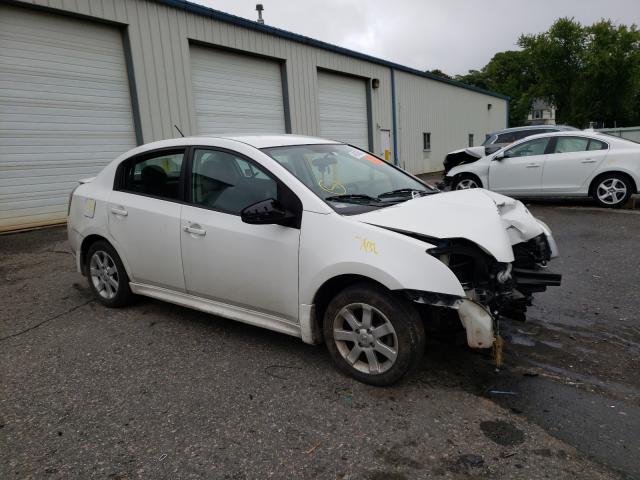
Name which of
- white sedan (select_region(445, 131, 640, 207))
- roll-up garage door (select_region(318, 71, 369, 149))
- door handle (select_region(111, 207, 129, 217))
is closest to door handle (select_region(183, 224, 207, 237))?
door handle (select_region(111, 207, 129, 217))

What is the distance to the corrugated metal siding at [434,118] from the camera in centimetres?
2025

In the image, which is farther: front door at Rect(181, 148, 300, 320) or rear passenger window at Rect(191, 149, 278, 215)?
rear passenger window at Rect(191, 149, 278, 215)

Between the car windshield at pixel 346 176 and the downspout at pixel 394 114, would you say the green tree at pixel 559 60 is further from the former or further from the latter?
the car windshield at pixel 346 176

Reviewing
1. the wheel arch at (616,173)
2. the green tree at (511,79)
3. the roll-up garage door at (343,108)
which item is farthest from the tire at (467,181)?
the green tree at (511,79)

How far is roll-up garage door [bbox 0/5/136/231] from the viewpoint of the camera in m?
8.70

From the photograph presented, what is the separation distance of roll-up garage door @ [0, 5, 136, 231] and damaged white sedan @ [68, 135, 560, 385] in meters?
Answer: 5.71

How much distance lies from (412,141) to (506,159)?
11337 millimetres

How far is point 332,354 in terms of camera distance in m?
3.28

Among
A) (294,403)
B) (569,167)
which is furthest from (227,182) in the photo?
(569,167)

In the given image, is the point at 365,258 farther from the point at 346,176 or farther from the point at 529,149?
the point at 529,149

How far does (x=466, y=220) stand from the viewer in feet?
10.3

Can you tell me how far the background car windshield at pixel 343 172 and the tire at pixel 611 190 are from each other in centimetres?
667

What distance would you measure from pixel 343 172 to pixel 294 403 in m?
1.81

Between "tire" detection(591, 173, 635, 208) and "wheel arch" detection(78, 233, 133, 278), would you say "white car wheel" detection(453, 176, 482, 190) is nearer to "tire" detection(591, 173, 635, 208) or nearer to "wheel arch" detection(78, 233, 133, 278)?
"tire" detection(591, 173, 635, 208)
